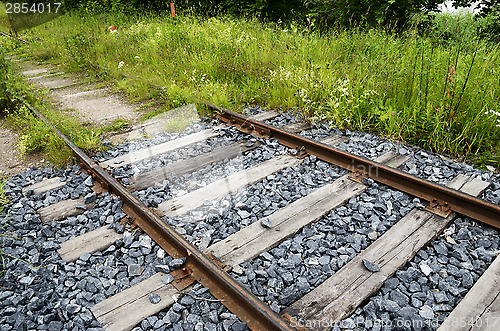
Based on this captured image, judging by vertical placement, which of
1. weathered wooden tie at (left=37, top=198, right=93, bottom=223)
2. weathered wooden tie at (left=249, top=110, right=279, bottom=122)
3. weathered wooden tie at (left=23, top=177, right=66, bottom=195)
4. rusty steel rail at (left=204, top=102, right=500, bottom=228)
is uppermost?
rusty steel rail at (left=204, top=102, right=500, bottom=228)

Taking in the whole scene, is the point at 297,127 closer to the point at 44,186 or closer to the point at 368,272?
the point at 368,272

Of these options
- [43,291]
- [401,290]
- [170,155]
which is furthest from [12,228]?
[401,290]

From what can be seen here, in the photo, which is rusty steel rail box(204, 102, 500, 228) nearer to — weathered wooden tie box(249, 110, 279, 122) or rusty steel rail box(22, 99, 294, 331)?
weathered wooden tie box(249, 110, 279, 122)

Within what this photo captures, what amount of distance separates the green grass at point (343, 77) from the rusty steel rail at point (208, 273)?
2.72 m

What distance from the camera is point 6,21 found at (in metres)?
16.2

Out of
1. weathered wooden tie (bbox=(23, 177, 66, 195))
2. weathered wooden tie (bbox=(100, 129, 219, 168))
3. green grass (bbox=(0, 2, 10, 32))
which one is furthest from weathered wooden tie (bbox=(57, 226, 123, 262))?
green grass (bbox=(0, 2, 10, 32))

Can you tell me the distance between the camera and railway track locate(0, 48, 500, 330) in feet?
7.22

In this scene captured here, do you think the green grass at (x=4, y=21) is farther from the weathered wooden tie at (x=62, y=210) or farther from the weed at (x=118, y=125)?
the weathered wooden tie at (x=62, y=210)

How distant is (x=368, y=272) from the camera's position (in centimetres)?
239

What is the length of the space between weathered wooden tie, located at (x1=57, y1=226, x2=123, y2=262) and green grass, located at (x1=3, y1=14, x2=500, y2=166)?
2969mm

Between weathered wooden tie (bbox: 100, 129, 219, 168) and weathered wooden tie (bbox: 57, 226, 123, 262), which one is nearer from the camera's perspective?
weathered wooden tie (bbox: 57, 226, 123, 262)

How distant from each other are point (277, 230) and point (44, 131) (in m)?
3.65

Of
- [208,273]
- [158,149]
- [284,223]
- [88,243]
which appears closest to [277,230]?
[284,223]

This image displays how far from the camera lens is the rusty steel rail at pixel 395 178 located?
9.12 feet
